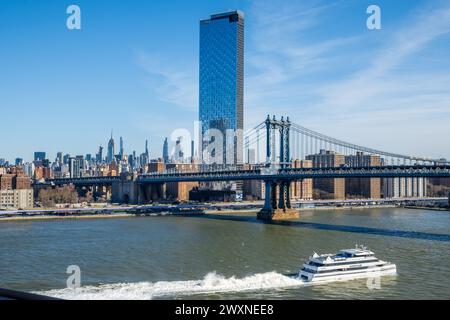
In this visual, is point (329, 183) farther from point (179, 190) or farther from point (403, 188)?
point (179, 190)

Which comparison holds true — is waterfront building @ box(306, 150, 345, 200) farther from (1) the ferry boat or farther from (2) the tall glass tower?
(1) the ferry boat

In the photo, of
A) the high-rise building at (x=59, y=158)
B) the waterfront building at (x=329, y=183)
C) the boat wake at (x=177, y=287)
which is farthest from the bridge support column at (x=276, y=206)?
the high-rise building at (x=59, y=158)

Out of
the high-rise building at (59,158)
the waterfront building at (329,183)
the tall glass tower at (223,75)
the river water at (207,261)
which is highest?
the tall glass tower at (223,75)

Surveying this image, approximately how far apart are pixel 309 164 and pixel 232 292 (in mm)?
73529

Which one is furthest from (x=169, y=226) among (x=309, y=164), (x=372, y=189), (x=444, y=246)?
(x=372, y=189)

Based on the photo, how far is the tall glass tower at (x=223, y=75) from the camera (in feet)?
350

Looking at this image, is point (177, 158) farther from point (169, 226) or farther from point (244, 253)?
point (244, 253)

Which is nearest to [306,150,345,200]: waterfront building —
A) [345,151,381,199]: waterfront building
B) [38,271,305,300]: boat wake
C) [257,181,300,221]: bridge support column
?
[345,151,381,199]: waterfront building

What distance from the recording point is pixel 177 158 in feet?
437

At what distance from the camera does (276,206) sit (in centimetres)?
4797

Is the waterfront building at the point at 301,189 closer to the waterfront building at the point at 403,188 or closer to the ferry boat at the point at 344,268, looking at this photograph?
the waterfront building at the point at 403,188

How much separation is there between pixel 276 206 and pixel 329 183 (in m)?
42.3

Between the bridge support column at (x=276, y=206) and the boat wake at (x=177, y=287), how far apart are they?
27.8 m

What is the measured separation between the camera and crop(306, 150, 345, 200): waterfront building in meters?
86.4
